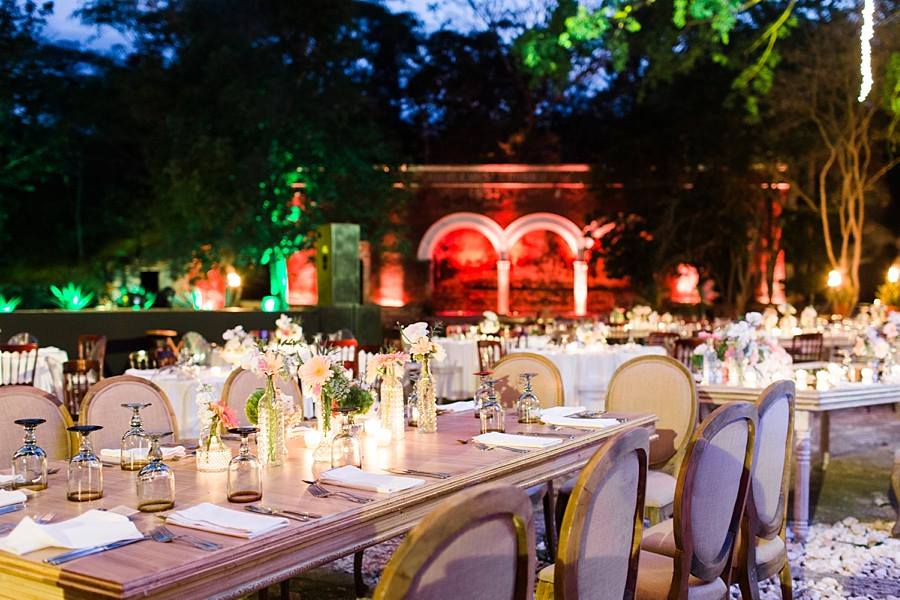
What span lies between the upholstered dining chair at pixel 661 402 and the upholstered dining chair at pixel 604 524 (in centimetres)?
177

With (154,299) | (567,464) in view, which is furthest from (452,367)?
(154,299)

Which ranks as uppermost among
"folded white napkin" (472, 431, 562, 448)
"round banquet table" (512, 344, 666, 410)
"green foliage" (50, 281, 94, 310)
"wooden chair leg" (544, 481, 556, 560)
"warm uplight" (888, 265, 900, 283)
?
"warm uplight" (888, 265, 900, 283)

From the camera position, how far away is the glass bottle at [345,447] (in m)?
2.73

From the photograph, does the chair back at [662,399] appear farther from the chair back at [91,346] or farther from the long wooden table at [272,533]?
the chair back at [91,346]

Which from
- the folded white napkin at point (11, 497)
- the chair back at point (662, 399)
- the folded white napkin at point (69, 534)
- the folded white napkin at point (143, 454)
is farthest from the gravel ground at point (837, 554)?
the folded white napkin at point (69, 534)

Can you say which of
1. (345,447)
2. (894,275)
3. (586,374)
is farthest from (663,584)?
(894,275)

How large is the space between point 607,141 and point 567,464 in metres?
22.0

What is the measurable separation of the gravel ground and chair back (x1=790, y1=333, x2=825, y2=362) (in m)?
2.95

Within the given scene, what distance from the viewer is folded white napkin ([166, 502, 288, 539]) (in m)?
2.00

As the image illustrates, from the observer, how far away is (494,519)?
1.64 m

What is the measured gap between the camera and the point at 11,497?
7.72 feet

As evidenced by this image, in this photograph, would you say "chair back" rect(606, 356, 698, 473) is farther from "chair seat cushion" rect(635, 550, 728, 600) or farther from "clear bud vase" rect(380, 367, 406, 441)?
"clear bud vase" rect(380, 367, 406, 441)

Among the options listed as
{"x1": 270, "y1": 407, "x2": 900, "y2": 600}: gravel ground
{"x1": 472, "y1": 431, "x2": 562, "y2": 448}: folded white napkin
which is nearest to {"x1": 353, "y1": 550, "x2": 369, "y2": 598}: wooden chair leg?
{"x1": 270, "y1": 407, "x2": 900, "y2": 600}: gravel ground

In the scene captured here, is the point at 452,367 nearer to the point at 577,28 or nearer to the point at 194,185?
the point at 577,28
